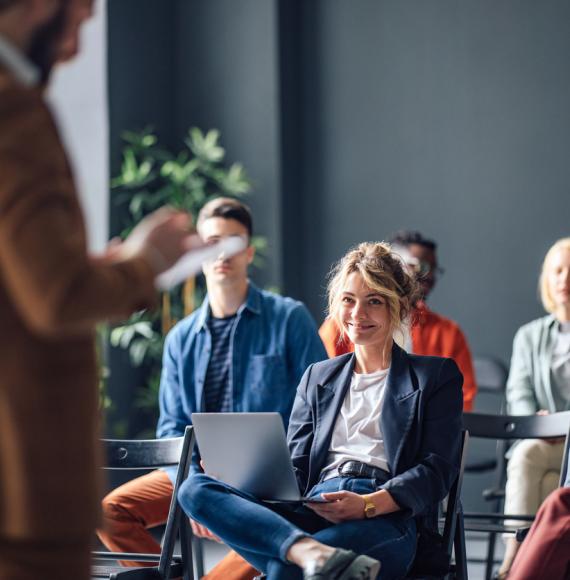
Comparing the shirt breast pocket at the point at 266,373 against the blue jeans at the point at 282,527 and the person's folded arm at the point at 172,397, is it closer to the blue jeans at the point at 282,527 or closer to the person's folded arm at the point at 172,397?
the person's folded arm at the point at 172,397

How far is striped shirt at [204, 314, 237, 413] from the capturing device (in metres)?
3.54

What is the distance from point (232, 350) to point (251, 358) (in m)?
0.08

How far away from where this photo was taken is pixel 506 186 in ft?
17.4

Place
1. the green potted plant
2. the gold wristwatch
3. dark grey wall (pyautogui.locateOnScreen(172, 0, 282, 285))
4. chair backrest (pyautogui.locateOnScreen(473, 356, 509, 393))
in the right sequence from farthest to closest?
dark grey wall (pyautogui.locateOnScreen(172, 0, 282, 285)) < the green potted plant < chair backrest (pyautogui.locateOnScreen(473, 356, 509, 393)) < the gold wristwatch

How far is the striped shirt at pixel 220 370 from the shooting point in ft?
11.6

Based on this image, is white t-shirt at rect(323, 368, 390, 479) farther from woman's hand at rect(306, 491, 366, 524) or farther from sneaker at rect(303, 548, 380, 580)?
A: sneaker at rect(303, 548, 380, 580)

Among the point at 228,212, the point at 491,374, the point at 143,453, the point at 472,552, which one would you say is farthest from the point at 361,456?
the point at 491,374

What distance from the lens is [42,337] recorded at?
4.33 ft

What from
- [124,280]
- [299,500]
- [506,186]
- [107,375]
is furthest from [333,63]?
[124,280]

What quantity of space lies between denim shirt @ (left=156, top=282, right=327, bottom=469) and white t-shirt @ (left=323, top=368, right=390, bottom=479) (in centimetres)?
73

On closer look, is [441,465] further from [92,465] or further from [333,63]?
[333,63]

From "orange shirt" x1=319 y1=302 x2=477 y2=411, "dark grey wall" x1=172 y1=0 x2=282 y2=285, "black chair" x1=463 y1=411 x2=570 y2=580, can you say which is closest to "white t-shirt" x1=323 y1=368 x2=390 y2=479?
"black chair" x1=463 y1=411 x2=570 y2=580

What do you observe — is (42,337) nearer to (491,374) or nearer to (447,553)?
(447,553)

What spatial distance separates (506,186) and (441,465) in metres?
3.06
